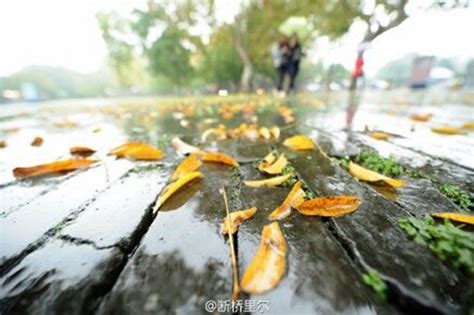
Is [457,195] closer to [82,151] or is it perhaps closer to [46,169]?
[46,169]

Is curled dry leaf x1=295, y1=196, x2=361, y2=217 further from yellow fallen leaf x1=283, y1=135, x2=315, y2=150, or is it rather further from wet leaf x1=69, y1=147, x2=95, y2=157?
wet leaf x1=69, y1=147, x2=95, y2=157

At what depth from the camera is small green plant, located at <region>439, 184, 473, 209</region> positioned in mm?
1118

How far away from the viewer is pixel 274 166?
1.52 metres

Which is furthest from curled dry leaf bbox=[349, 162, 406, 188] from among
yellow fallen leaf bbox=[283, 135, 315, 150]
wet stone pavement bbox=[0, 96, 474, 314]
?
yellow fallen leaf bbox=[283, 135, 315, 150]

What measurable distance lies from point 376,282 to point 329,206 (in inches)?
14.2

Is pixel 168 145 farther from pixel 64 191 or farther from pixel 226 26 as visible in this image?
pixel 226 26

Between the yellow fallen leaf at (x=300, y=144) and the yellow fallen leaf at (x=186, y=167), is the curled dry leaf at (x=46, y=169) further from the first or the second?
the yellow fallen leaf at (x=300, y=144)

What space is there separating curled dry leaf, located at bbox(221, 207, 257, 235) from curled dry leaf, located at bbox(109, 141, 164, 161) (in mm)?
969

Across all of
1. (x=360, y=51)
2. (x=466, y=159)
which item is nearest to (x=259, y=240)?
(x=466, y=159)

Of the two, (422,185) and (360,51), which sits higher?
(360,51)

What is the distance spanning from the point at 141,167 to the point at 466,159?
1.87 metres

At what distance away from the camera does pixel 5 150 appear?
7.97 ft

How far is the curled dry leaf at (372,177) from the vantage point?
1.29m

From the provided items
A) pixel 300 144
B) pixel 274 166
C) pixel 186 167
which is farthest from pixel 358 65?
pixel 186 167
